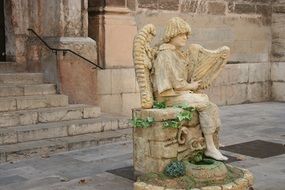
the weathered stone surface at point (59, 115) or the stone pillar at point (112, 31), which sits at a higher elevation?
the stone pillar at point (112, 31)

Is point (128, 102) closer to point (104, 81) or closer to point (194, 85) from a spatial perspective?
point (104, 81)

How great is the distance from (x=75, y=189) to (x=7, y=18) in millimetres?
5064

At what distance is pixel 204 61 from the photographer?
216 inches

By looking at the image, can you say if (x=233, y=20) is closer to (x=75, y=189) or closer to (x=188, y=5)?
(x=188, y=5)

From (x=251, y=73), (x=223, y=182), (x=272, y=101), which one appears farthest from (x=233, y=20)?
(x=223, y=182)

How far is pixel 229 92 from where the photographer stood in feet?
40.0

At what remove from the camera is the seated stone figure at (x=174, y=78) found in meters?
5.19

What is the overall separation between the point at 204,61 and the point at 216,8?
6.68 metres

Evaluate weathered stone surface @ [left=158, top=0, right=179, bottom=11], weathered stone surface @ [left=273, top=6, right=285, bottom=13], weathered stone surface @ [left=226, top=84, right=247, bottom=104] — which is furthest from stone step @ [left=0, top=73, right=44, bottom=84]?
weathered stone surface @ [left=273, top=6, right=285, bottom=13]

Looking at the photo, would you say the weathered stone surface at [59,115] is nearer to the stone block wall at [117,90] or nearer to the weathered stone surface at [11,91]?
the weathered stone surface at [11,91]

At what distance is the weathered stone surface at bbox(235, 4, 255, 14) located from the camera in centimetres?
1235

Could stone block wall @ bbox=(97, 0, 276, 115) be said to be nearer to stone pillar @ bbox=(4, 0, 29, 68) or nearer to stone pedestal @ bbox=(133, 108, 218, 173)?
stone pillar @ bbox=(4, 0, 29, 68)

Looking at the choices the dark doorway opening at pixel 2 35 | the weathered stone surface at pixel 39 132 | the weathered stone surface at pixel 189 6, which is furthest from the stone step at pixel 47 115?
the weathered stone surface at pixel 189 6

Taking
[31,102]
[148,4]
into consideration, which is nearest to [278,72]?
[148,4]
